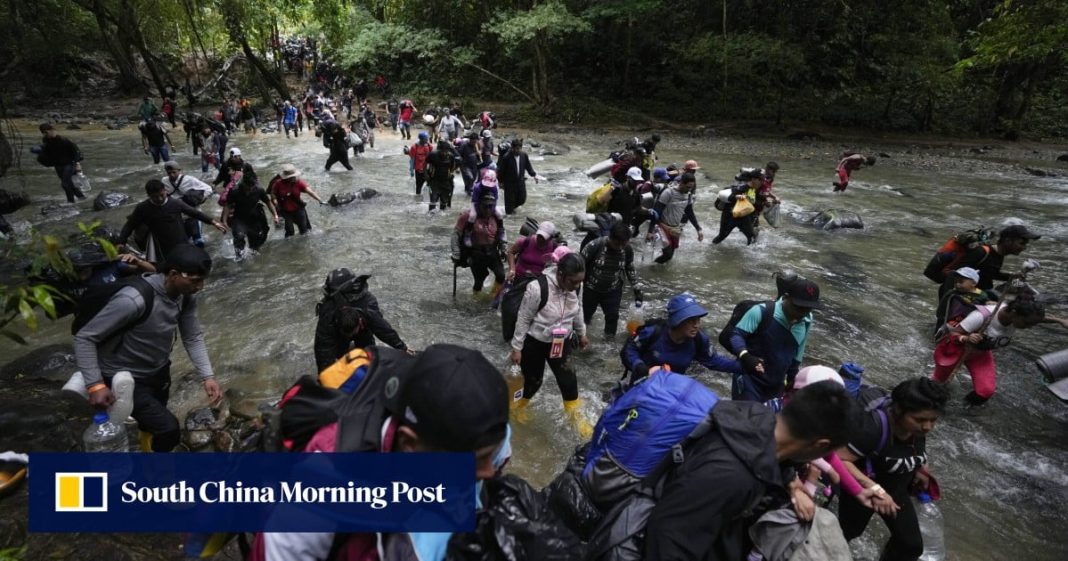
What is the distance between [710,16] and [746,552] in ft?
94.3

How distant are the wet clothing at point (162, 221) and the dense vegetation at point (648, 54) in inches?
512

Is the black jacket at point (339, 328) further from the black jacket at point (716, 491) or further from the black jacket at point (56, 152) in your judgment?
the black jacket at point (56, 152)

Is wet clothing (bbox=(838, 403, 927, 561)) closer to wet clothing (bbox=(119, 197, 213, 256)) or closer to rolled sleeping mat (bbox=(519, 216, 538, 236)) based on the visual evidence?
rolled sleeping mat (bbox=(519, 216, 538, 236))

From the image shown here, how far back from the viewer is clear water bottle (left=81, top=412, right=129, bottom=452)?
3.40m

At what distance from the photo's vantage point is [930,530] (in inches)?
136

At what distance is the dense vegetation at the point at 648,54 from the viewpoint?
2134 cm

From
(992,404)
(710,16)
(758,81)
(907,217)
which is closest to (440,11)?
(710,16)

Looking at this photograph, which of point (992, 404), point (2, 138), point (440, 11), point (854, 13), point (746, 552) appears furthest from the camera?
point (440, 11)

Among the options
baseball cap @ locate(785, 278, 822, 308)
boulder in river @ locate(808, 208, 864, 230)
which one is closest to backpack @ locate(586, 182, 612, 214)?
baseball cap @ locate(785, 278, 822, 308)

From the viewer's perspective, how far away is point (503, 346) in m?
6.53

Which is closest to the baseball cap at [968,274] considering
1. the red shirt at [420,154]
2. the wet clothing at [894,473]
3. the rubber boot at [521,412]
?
the wet clothing at [894,473]

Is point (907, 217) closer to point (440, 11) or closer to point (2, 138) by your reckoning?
point (2, 138)

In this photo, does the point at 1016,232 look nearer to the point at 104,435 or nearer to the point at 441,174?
the point at 104,435

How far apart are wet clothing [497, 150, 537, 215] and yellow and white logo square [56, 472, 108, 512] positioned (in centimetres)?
886
